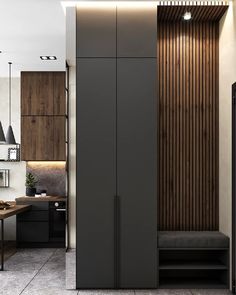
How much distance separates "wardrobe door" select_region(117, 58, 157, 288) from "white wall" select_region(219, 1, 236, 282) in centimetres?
77

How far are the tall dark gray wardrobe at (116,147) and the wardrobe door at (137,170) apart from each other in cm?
1

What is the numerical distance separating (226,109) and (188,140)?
1.92ft

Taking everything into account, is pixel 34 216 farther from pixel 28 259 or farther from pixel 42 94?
pixel 42 94

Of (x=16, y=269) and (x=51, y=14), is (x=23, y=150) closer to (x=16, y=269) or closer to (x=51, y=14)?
(x=16, y=269)

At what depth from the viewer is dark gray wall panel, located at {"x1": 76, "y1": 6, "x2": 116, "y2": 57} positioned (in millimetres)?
4566

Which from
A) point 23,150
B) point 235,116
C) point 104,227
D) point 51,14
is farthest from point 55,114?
point 235,116

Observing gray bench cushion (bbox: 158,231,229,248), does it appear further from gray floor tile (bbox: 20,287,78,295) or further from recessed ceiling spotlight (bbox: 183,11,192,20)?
recessed ceiling spotlight (bbox: 183,11,192,20)

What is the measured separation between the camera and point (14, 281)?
5.04 meters

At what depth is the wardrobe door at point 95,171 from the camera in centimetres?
454

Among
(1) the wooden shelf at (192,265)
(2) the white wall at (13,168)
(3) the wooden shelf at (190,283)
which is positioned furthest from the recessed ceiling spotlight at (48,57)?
(3) the wooden shelf at (190,283)

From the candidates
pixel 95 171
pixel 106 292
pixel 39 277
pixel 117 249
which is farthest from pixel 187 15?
pixel 39 277

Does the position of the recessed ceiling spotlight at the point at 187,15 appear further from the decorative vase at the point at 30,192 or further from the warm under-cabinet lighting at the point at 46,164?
the decorative vase at the point at 30,192

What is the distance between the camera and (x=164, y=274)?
4.84m

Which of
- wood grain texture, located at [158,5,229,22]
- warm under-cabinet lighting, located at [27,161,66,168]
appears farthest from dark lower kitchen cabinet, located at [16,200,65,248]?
wood grain texture, located at [158,5,229,22]
